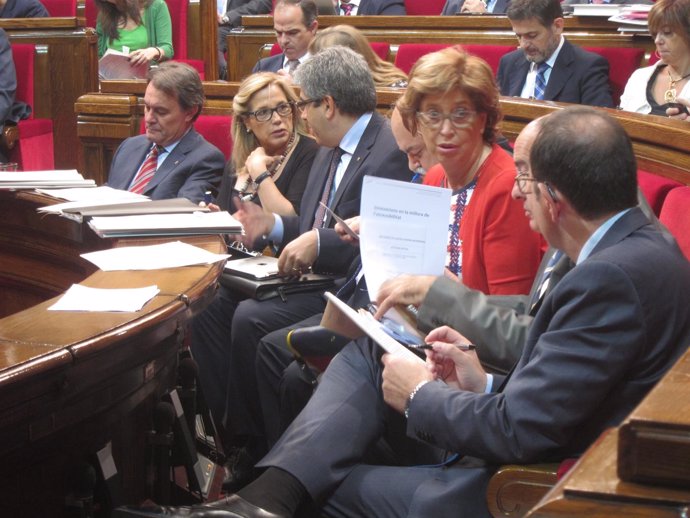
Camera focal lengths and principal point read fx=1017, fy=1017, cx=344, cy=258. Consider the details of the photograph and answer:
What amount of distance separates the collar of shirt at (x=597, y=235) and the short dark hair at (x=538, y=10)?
2.54 metres

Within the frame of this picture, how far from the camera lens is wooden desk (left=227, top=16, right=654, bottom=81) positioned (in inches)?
174

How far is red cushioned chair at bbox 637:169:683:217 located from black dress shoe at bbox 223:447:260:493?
125 cm

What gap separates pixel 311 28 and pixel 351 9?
167 centimetres

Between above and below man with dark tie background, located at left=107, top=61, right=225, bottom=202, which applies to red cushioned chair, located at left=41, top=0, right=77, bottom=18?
above

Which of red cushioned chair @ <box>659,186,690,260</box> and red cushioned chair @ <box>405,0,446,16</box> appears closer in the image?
red cushioned chair @ <box>659,186,690,260</box>

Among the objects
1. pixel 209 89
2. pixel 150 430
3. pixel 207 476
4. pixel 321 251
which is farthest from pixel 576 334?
pixel 209 89

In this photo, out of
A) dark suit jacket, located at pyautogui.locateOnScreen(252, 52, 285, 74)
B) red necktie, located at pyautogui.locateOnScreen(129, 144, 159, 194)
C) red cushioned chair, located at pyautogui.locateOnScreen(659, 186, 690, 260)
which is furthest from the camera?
dark suit jacket, located at pyautogui.locateOnScreen(252, 52, 285, 74)

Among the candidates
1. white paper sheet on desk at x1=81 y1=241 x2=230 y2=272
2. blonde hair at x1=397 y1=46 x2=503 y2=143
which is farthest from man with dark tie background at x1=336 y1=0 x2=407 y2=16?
white paper sheet on desk at x1=81 y1=241 x2=230 y2=272

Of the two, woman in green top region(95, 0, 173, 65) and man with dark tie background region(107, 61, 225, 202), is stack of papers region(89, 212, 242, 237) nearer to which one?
man with dark tie background region(107, 61, 225, 202)

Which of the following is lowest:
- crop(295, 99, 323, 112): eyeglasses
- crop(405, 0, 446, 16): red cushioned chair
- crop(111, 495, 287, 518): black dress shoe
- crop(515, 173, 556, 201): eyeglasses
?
crop(111, 495, 287, 518): black dress shoe

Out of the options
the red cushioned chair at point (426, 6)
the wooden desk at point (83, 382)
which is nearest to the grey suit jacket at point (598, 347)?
the wooden desk at point (83, 382)

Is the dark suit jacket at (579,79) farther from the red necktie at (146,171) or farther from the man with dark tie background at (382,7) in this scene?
the man with dark tie background at (382,7)

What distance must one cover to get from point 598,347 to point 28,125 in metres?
4.46

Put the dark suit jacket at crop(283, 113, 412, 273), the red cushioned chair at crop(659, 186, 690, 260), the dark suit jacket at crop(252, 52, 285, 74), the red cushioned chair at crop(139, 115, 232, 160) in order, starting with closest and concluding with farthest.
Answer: the red cushioned chair at crop(659, 186, 690, 260) < the dark suit jacket at crop(283, 113, 412, 273) < the red cushioned chair at crop(139, 115, 232, 160) < the dark suit jacket at crop(252, 52, 285, 74)
